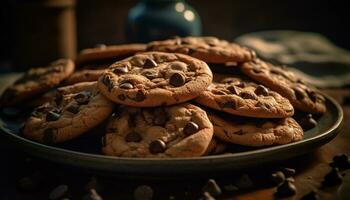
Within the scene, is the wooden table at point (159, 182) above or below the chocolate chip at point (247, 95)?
below

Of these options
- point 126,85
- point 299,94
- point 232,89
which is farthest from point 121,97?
point 299,94

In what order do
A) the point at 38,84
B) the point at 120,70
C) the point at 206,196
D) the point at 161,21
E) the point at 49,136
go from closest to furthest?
the point at 206,196 → the point at 49,136 → the point at 120,70 → the point at 38,84 → the point at 161,21

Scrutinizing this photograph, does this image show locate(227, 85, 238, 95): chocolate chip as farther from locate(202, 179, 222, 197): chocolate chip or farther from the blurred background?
the blurred background

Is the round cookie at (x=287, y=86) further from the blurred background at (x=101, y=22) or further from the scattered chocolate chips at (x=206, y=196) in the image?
the blurred background at (x=101, y=22)

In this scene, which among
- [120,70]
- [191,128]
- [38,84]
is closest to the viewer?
[191,128]

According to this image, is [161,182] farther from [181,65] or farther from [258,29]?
[258,29]

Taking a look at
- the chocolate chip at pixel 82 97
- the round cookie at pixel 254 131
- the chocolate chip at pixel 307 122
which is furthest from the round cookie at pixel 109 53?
the chocolate chip at pixel 307 122

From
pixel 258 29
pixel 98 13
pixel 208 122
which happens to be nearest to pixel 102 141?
pixel 208 122

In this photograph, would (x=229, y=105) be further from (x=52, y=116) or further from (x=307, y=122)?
(x=52, y=116)
